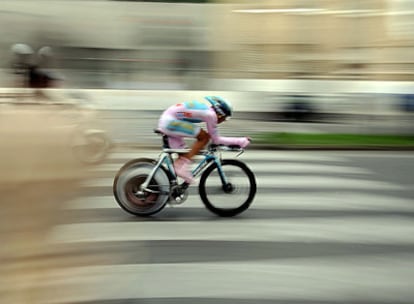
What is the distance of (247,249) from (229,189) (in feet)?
4.86

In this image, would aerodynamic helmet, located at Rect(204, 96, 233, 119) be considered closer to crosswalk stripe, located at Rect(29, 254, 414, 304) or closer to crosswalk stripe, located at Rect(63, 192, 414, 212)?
crosswalk stripe, located at Rect(63, 192, 414, 212)

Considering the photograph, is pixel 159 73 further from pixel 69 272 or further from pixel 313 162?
pixel 69 272

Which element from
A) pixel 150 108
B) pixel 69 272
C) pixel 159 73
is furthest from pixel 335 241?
pixel 159 73

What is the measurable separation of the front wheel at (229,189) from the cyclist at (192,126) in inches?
8.2

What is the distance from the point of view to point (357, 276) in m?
5.75

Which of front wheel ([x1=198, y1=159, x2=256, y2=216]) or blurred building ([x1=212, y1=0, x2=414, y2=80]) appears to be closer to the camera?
front wheel ([x1=198, y1=159, x2=256, y2=216])

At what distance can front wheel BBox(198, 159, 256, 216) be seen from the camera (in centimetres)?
794

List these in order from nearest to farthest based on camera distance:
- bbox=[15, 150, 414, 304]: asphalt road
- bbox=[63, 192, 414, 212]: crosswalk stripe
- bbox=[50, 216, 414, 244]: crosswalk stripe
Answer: bbox=[15, 150, 414, 304]: asphalt road, bbox=[50, 216, 414, 244]: crosswalk stripe, bbox=[63, 192, 414, 212]: crosswalk stripe

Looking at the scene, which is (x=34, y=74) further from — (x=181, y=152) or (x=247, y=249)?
(x=247, y=249)

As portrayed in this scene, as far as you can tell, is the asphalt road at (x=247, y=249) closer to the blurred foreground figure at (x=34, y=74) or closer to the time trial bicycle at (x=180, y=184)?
the time trial bicycle at (x=180, y=184)

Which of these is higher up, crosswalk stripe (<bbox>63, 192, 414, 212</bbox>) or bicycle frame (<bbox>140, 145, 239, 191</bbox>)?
bicycle frame (<bbox>140, 145, 239, 191</bbox>)

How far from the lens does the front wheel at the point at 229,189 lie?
794 cm

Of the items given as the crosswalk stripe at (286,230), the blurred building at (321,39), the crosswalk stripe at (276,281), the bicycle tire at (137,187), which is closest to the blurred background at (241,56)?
the blurred building at (321,39)

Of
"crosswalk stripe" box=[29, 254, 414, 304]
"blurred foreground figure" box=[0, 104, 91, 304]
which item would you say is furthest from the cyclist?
"blurred foreground figure" box=[0, 104, 91, 304]
